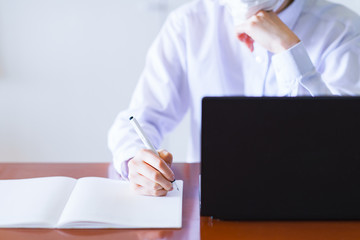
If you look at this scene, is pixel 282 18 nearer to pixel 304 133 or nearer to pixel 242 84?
pixel 242 84

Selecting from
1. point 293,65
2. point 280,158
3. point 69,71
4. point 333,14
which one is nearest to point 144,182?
point 280,158

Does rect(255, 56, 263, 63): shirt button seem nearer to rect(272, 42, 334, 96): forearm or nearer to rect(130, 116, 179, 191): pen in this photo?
rect(272, 42, 334, 96): forearm

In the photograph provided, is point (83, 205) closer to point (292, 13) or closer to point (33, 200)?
point (33, 200)

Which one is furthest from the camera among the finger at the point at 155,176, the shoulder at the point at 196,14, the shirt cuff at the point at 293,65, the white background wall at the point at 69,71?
the white background wall at the point at 69,71

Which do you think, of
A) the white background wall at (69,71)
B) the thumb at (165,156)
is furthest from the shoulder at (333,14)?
the white background wall at (69,71)

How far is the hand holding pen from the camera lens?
0.95 m

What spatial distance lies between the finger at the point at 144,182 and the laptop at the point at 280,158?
128 mm

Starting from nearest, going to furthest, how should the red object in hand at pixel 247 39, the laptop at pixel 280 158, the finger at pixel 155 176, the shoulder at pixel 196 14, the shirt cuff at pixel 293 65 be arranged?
the laptop at pixel 280 158 < the finger at pixel 155 176 < the shirt cuff at pixel 293 65 < the red object in hand at pixel 247 39 < the shoulder at pixel 196 14

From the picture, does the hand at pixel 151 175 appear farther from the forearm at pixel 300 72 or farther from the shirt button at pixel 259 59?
the shirt button at pixel 259 59

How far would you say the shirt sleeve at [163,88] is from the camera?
143cm

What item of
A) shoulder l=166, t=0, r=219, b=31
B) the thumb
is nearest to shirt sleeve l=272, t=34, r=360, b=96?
shoulder l=166, t=0, r=219, b=31

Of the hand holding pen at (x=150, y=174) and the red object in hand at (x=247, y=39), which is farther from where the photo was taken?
the red object in hand at (x=247, y=39)

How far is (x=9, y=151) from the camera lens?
2.58 meters

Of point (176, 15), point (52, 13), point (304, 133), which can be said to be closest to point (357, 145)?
point (304, 133)
